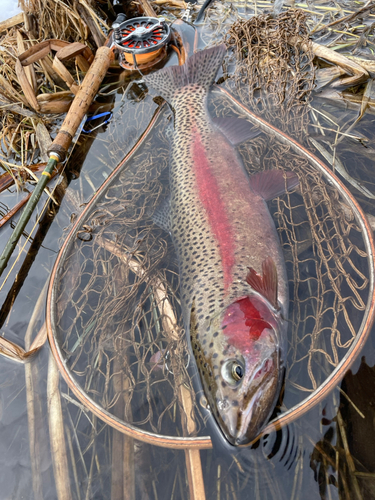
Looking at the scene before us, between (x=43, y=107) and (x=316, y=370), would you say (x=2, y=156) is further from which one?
(x=316, y=370)

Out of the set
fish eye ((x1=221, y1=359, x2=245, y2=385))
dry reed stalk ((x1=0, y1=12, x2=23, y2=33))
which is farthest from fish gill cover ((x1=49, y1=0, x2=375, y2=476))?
dry reed stalk ((x1=0, y1=12, x2=23, y2=33))

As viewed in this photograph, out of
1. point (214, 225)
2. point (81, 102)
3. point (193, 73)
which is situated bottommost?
point (214, 225)

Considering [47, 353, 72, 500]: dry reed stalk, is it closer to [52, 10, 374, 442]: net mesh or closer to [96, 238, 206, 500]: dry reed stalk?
[52, 10, 374, 442]: net mesh

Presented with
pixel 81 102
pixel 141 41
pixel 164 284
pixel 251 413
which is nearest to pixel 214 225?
pixel 164 284

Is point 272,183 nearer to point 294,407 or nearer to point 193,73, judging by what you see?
point 294,407

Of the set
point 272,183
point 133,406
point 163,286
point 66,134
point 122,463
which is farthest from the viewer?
point 66,134

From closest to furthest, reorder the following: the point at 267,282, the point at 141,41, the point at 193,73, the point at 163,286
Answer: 1. the point at 267,282
2. the point at 163,286
3. the point at 193,73
4. the point at 141,41
